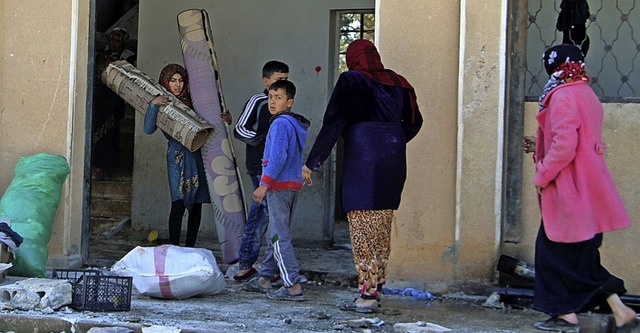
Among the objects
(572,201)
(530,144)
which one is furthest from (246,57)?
(572,201)

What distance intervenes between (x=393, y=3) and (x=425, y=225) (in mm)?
1585

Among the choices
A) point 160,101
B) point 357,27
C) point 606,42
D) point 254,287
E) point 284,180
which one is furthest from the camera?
point 357,27

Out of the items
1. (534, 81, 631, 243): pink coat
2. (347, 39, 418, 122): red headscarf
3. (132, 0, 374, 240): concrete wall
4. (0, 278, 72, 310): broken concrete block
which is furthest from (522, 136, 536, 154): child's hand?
(132, 0, 374, 240): concrete wall

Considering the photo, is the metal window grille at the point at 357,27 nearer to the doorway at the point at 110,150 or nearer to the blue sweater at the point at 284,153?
the doorway at the point at 110,150

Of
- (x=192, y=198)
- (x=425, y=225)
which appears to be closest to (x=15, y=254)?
(x=192, y=198)

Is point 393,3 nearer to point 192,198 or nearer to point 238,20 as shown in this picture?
point 192,198

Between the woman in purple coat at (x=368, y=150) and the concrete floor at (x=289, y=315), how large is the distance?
348mm

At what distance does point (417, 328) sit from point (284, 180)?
4.75ft

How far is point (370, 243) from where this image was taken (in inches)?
221

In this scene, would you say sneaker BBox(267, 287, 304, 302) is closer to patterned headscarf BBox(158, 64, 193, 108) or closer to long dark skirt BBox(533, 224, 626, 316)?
long dark skirt BBox(533, 224, 626, 316)

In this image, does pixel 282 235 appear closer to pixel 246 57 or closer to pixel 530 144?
pixel 530 144

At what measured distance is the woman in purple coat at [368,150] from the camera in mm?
5551

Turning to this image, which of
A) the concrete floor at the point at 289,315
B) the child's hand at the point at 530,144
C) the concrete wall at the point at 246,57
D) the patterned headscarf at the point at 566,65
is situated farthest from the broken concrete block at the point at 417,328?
the concrete wall at the point at 246,57

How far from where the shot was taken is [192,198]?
7301 mm
